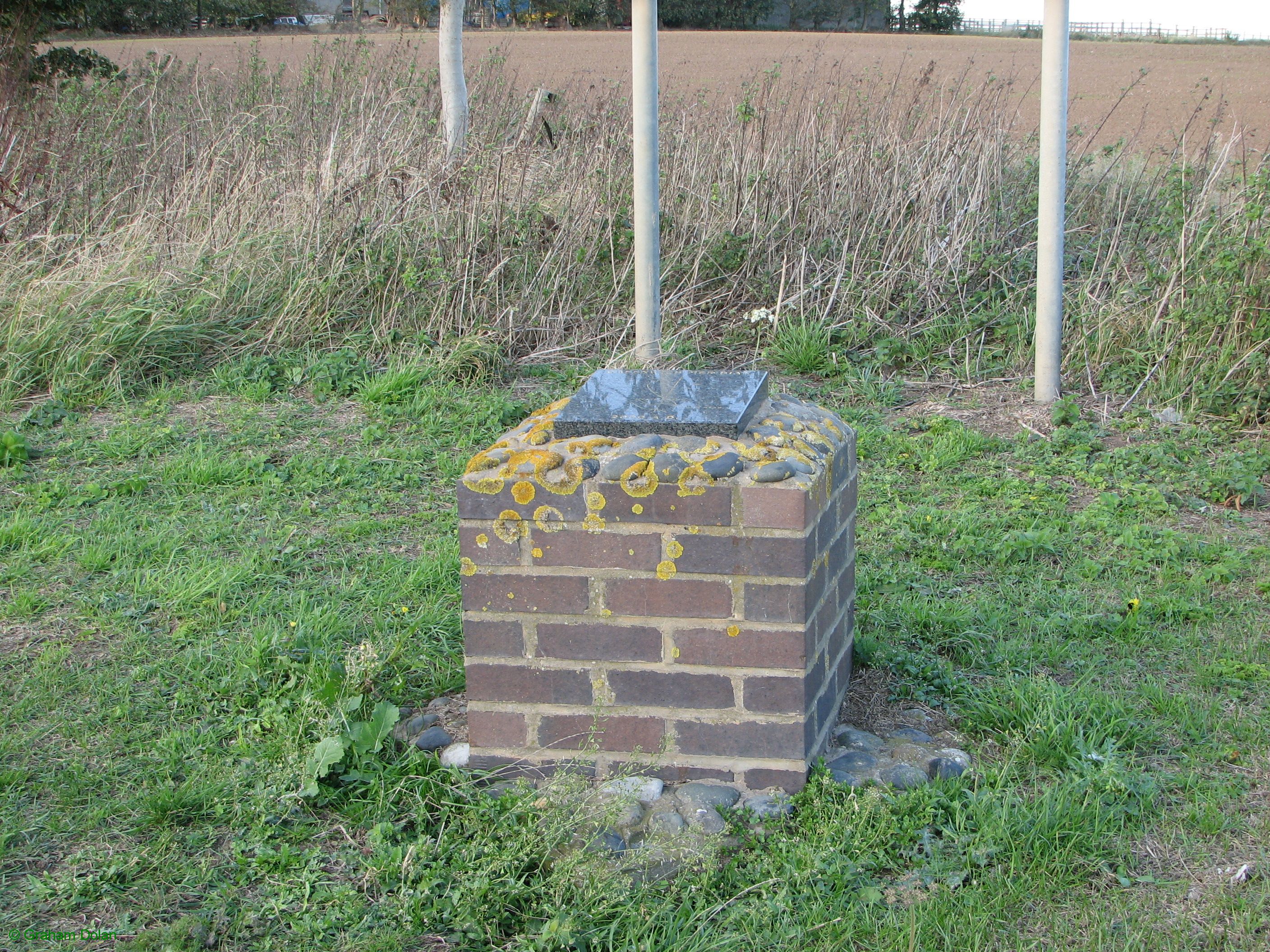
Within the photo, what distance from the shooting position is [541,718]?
2346 mm

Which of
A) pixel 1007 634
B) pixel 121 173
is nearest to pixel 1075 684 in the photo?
pixel 1007 634

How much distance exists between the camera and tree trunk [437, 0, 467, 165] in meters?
8.93

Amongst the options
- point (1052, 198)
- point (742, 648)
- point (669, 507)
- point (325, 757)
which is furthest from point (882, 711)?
point (1052, 198)

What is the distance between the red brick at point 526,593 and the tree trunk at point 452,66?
7202 mm

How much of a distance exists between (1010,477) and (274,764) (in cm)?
310

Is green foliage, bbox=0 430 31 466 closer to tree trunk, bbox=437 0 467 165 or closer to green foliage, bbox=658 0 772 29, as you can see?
tree trunk, bbox=437 0 467 165

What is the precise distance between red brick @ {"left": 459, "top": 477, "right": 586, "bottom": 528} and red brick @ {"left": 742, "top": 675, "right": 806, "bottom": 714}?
50 centimetres

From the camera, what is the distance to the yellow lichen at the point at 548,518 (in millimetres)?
2230

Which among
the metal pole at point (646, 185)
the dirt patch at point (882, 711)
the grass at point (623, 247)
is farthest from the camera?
the grass at point (623, 247)

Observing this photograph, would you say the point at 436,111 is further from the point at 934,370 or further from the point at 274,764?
the point at 274,764

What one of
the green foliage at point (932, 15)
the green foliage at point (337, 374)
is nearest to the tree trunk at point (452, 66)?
the green foliage at point (337, 374)

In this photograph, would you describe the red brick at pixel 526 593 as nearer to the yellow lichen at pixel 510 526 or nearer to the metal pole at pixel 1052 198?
the yellow lichen at pixel 510 526

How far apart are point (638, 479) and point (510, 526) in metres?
0.29

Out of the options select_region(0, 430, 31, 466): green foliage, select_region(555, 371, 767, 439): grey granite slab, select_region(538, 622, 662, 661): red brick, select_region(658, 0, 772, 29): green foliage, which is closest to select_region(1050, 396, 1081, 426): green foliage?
select_region(555, 371, 767, 439): grey granite slab
